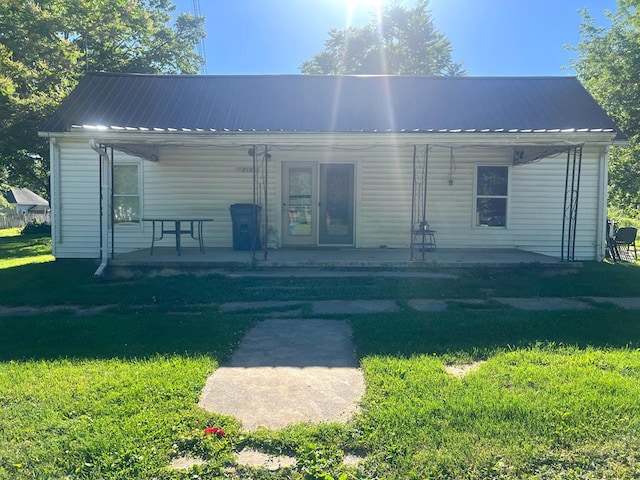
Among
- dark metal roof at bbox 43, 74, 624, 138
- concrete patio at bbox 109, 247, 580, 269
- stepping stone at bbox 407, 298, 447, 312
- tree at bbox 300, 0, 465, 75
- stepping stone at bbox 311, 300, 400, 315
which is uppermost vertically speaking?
tree at bbox 300, 0, 465, 75

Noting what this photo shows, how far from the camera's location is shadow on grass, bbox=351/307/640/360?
4355mm

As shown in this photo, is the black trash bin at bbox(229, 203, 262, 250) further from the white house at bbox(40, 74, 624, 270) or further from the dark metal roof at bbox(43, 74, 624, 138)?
the dark metal roof at bbox(43, 74, 624, 138)

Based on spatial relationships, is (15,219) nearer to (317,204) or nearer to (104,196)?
(104,196)

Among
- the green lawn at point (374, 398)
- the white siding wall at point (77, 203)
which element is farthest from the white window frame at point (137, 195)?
the green lawn at point (374, 398)

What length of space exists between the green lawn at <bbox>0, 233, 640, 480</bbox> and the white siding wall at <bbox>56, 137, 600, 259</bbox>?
424cm

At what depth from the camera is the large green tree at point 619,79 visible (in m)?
15.8

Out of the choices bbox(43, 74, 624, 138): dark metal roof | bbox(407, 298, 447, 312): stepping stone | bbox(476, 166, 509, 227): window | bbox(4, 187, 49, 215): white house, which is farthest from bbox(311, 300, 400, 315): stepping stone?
bbox(4, 187, 49, 215): white house

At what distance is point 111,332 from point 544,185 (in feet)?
29.4

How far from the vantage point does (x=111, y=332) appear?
489cm

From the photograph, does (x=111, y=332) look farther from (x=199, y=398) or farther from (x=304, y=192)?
(x=304, y=192)

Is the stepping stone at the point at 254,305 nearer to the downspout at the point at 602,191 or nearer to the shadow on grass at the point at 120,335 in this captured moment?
the shadow on grass at the point at 120,335

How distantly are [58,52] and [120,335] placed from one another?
14.2 meters

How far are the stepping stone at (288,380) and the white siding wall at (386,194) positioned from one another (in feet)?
17.9

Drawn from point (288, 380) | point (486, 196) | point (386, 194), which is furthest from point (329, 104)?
point (288, 380)
